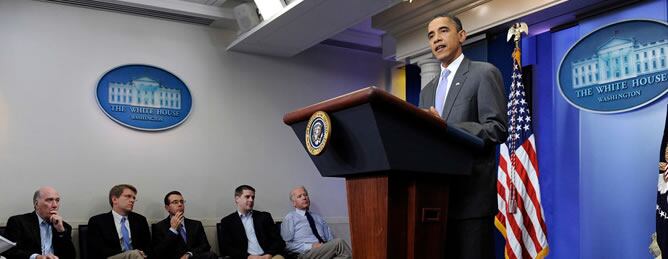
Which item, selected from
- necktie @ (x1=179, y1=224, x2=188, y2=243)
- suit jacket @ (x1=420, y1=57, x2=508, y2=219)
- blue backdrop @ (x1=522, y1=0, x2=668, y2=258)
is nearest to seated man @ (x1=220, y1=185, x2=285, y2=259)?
necktie @ (x1=179, y1=224, x2=188, y2=243)

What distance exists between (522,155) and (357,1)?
1.78 meters

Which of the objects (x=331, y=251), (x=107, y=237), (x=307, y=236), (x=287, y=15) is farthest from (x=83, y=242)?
(x=287, y=15)

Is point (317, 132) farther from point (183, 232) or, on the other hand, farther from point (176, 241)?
point (183, 232)

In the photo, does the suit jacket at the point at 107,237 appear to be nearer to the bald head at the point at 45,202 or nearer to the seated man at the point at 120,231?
the seated man at the point at 120,231

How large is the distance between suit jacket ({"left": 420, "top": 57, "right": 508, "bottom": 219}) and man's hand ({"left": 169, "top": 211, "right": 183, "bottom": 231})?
3.88 metres

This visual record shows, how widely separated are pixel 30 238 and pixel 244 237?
68.5 inches

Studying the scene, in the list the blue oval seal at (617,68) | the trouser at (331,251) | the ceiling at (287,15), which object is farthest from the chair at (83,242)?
the blue oval seal at (617,68)

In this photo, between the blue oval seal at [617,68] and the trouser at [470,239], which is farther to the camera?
the blue oval seal at [617,68]

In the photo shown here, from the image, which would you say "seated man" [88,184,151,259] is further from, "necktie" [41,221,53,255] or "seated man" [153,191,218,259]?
"necktie" [41,221,53,255]

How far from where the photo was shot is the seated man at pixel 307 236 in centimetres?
517

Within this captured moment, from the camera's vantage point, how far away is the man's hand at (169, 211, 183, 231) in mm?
5004

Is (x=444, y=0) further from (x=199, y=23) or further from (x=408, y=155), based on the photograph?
(x=408, y=155)

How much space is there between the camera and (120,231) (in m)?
4.90

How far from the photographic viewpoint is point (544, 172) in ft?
15.2
